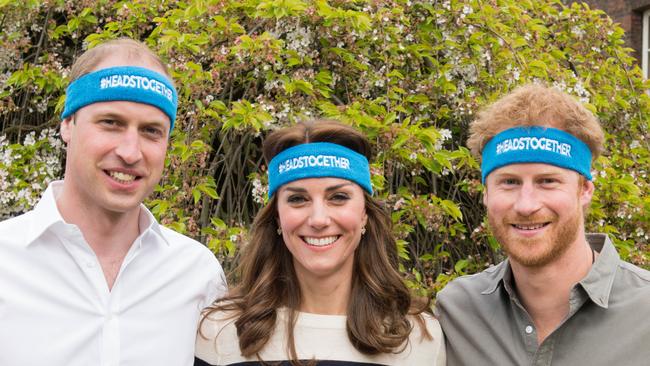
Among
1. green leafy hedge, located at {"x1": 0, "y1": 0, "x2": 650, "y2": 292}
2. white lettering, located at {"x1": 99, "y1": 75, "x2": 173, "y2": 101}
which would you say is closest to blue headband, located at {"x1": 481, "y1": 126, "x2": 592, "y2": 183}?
green leafy hedge, located at {"x1": 0, "y1": 0, "x2": 650, "y2": 292}

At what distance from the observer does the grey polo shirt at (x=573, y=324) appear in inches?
118

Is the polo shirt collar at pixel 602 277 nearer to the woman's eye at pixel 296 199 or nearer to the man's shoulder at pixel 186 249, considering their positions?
the woman's eye at pixel 296 199

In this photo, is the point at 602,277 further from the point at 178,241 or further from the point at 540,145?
the point at 178,241

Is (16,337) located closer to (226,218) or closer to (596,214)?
(226,218)

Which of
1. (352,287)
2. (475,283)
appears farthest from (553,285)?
(352,287)

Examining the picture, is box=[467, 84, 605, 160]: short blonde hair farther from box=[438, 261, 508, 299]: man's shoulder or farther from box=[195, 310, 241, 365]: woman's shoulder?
box=[195, 310, 241, 365]: woman's shoulder

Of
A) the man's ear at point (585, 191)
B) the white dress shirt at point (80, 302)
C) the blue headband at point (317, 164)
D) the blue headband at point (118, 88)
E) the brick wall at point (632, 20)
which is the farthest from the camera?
the brick wall at point (632, 20)

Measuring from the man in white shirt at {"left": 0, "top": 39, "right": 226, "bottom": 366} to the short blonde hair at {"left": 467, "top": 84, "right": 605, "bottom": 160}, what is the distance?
4.34 feet

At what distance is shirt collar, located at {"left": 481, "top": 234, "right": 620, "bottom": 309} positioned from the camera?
309 cm

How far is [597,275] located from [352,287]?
3.39 ft

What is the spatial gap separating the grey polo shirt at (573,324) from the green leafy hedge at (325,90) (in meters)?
0.94

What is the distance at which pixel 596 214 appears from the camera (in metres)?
4.73

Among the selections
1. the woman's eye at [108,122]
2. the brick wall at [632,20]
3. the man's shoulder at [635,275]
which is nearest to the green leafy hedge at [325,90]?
the woman's eye at [108,122]

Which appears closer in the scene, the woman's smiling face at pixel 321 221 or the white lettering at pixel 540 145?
the white lettering at pixel 540 145
